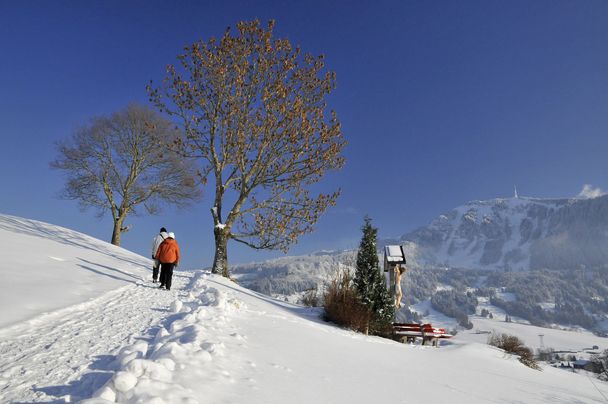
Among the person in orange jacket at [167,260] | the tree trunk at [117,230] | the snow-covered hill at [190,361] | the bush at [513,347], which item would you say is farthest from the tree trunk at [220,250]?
the bush at [513,347]

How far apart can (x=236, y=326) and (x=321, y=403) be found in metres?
3.64

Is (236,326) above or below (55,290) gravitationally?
below

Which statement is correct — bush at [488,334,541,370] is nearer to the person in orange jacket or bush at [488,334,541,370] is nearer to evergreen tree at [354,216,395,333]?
evergreen tree at [354,216,395,333]

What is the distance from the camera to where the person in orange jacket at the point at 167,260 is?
1212cm

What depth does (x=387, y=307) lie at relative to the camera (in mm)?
16938

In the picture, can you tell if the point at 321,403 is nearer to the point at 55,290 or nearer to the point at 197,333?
the point at 197,333

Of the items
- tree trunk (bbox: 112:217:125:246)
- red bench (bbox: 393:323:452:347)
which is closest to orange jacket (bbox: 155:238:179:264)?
red bench (bbox: 393:323:452:347)

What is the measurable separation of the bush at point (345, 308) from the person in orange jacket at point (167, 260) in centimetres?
534

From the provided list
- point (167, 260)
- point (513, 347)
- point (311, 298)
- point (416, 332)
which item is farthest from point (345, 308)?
point (513, 347)

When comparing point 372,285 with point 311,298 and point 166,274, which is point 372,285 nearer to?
point 311,298

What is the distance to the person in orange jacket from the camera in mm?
12117

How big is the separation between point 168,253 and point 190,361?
892cm

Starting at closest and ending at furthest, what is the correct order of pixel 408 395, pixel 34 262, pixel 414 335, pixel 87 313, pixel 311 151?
1. pixel 408 395
2. pixel 87 313
3. pixel 34 262
4. pixel 414 335
5. pixel 311 151

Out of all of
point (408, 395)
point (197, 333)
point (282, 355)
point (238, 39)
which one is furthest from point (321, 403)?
point (238, 39)
